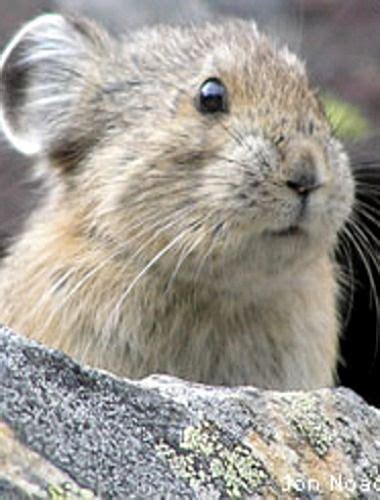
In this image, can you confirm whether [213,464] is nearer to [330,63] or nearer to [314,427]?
[314,427]

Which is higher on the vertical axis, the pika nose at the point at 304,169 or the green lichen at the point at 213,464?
the pika nose at the point at 304,169

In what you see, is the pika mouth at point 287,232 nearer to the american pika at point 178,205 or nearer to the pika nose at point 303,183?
the american pika at point 178,205

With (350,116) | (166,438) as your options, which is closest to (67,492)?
(166,438)

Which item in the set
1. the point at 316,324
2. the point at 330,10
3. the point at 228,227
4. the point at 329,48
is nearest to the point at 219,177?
the point at 228,227

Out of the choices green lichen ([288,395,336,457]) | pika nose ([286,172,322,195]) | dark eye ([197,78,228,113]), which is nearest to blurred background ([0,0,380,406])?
dark eye ([197,78,228,113])

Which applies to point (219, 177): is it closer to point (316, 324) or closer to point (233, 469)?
point (316, 324)

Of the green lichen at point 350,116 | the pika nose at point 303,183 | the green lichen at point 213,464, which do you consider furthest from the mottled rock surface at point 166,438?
the green lichen at point 350,116
